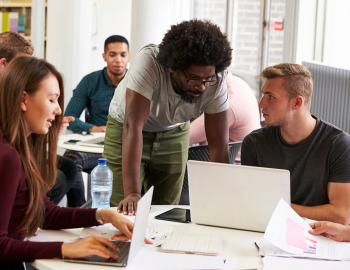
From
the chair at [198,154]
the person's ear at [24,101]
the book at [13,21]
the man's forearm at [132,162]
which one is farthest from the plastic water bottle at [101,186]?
the book at [13,21]

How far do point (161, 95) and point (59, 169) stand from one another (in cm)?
142

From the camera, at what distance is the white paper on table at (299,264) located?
1877 millimetres

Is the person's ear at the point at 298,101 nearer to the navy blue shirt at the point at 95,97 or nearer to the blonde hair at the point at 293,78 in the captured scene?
the blonde hair at the point at 293,78

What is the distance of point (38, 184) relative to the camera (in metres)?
1.96

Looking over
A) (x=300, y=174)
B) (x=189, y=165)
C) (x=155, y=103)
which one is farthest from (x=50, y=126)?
(x=300, y=174)

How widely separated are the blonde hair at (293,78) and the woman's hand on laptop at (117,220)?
0.90m

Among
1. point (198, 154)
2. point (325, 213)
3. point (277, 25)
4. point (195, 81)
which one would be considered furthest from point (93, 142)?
point (277, 25)

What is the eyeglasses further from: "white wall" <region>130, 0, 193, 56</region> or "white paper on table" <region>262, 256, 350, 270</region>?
"white wall" <region>130, 0, 193, 56</region>

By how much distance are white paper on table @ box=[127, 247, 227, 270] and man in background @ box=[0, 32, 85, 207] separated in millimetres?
966

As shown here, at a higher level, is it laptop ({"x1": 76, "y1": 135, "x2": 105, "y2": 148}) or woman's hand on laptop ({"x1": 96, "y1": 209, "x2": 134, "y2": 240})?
woman's hand on laptop ({"x1": 96, "y1": 209, "x2": 134, "y2": 240})

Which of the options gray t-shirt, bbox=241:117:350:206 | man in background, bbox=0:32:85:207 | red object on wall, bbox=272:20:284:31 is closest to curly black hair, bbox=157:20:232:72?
gray t-shirt, bbox=241:117:350:206

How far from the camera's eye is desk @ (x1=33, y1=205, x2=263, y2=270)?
5.92ft

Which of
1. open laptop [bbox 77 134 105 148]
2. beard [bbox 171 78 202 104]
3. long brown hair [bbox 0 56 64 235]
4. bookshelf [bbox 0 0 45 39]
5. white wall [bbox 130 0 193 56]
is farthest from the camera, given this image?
bookshelf [bbox 0 0 45 39]

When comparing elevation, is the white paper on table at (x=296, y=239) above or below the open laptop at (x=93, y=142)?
above
